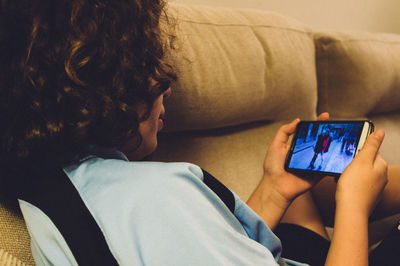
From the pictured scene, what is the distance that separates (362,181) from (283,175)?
189mm

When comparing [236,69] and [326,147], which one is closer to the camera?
[326,147]

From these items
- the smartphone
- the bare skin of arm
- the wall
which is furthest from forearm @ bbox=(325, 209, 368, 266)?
the wall

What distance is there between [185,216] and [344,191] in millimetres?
341

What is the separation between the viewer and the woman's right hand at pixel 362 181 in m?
0.53

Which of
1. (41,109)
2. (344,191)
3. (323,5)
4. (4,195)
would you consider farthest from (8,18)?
(323,5)

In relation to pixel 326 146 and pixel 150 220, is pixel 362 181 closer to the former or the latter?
pixel 326 146

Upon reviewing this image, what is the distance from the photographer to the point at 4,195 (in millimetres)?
432

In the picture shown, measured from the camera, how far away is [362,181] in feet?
1.77

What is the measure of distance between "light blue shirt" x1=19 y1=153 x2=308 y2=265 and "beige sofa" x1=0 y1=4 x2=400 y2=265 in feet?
1.15

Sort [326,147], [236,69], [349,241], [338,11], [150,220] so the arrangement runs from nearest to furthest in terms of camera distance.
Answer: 1. [150,220]
2. [349,241]
3. [326,147]
4. [236,69]
5. [338,11]

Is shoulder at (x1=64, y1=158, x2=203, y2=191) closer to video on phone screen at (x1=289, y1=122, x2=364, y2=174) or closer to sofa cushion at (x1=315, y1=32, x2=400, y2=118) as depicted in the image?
video on phone screen at (x1=289, y1=122, x2=364, y2=174)

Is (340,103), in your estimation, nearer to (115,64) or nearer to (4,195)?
(115,64)

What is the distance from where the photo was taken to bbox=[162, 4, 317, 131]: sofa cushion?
0.72 meters


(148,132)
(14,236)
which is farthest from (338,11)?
(14,236)
